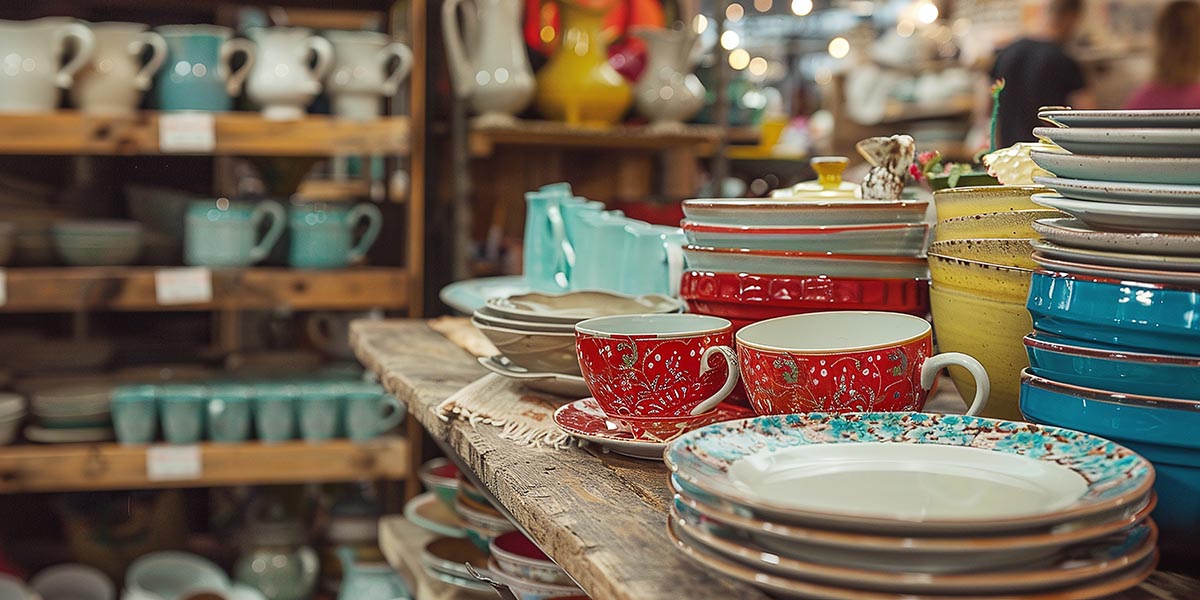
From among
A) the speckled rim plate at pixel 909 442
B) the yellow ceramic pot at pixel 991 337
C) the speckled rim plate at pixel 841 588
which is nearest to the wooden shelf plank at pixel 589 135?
the yellow ceramic pot at pixel 991 337

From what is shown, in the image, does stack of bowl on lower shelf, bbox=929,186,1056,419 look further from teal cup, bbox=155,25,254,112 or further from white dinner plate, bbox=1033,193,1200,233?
teal cup, bbox=155,25,254,112

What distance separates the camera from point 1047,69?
3.78 meters

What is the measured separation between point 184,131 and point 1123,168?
6.34ft

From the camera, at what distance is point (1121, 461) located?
593 millimetres

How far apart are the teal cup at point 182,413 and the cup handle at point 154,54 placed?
1.97ft

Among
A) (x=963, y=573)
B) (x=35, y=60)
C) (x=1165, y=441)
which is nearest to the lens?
(x=963, y=573)

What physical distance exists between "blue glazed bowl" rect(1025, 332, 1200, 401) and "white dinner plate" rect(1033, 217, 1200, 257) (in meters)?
0.06

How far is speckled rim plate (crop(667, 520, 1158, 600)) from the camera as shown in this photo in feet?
1.66

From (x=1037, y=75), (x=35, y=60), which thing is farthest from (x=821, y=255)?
(x=1037, y=75)

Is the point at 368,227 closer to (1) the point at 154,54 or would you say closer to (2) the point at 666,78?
(1) the point at 154,54

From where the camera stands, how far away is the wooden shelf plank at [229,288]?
219 cm

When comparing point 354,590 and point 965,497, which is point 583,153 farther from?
point 965,497

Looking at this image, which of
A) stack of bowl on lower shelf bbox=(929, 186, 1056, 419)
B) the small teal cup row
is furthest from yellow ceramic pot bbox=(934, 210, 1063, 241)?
the small teal cup row

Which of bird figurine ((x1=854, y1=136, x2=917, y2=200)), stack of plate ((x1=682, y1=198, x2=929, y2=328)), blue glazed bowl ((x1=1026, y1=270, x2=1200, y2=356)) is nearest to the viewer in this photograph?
blue glazed bowl ((x1=1026, y1=270, x2=1200, y2=356))
